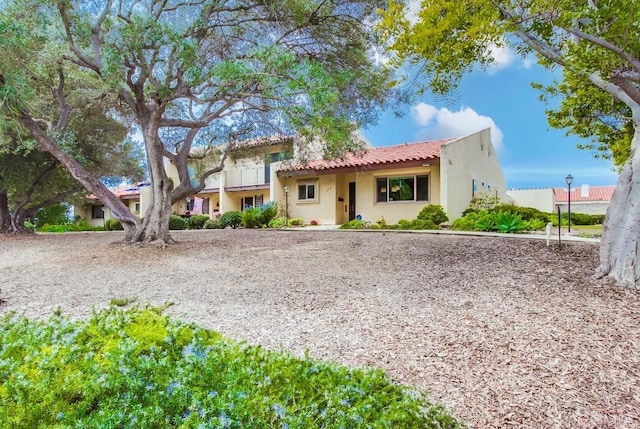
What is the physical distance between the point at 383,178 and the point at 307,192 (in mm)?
4072

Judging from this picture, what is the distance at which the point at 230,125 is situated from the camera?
12.8m

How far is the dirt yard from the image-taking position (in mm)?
2590

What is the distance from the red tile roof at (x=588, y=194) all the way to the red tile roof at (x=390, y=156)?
17.4 m

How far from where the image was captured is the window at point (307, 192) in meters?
18.8

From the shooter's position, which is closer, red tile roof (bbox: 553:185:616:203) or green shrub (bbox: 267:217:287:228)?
green shrub (bbox: 267:217:287:228)

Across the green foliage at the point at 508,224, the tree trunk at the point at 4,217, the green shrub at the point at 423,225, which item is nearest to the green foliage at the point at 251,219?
the green shrub at the point at 423,225

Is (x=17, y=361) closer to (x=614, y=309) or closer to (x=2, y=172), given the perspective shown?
(x=614, y=309)

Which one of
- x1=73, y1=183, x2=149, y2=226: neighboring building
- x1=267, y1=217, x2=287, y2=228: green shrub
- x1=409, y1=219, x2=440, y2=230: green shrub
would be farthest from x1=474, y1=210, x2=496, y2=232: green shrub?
x1=73, y1=183, x2=149, y2=226: neighboring building

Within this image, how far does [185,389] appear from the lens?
202 cm

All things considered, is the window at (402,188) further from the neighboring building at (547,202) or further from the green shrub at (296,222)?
the neighboring building at (547,202)

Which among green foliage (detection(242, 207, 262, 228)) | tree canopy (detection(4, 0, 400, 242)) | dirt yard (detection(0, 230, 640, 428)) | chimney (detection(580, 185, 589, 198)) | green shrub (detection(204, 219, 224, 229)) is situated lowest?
dirt yard (detection(0, 230, 640, 428))

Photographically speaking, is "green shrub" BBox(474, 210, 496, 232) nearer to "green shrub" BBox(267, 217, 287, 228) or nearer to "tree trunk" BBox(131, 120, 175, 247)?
"green shrub" BBox(267, 217, 287, 228)

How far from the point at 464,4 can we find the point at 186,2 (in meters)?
6.78

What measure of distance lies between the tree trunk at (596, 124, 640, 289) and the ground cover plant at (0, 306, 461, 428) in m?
4.07
